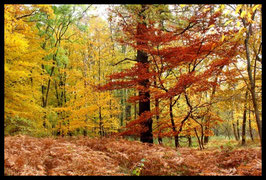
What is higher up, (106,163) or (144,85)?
(144,85)

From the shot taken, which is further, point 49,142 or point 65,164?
point 49,142

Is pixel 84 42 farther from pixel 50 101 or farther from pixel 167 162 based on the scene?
pixel 167 162

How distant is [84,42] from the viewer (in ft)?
48.9

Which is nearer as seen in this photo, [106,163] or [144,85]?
[106,163]

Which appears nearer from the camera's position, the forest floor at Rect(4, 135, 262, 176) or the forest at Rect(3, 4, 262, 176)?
the forest floor at Rect(4, 135, 262, 176)

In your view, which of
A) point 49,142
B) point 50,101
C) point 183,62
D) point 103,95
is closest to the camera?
point 49,142

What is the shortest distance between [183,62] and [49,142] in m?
6.29

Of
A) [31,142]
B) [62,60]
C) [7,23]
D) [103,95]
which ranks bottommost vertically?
[31,142]

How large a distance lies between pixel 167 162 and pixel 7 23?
5387 millimetres

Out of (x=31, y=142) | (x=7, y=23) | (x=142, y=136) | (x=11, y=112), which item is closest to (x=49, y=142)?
(x=31, y=142)

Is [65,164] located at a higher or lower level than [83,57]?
lower

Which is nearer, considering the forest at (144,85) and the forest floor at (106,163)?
the forest floor at (106,163)
